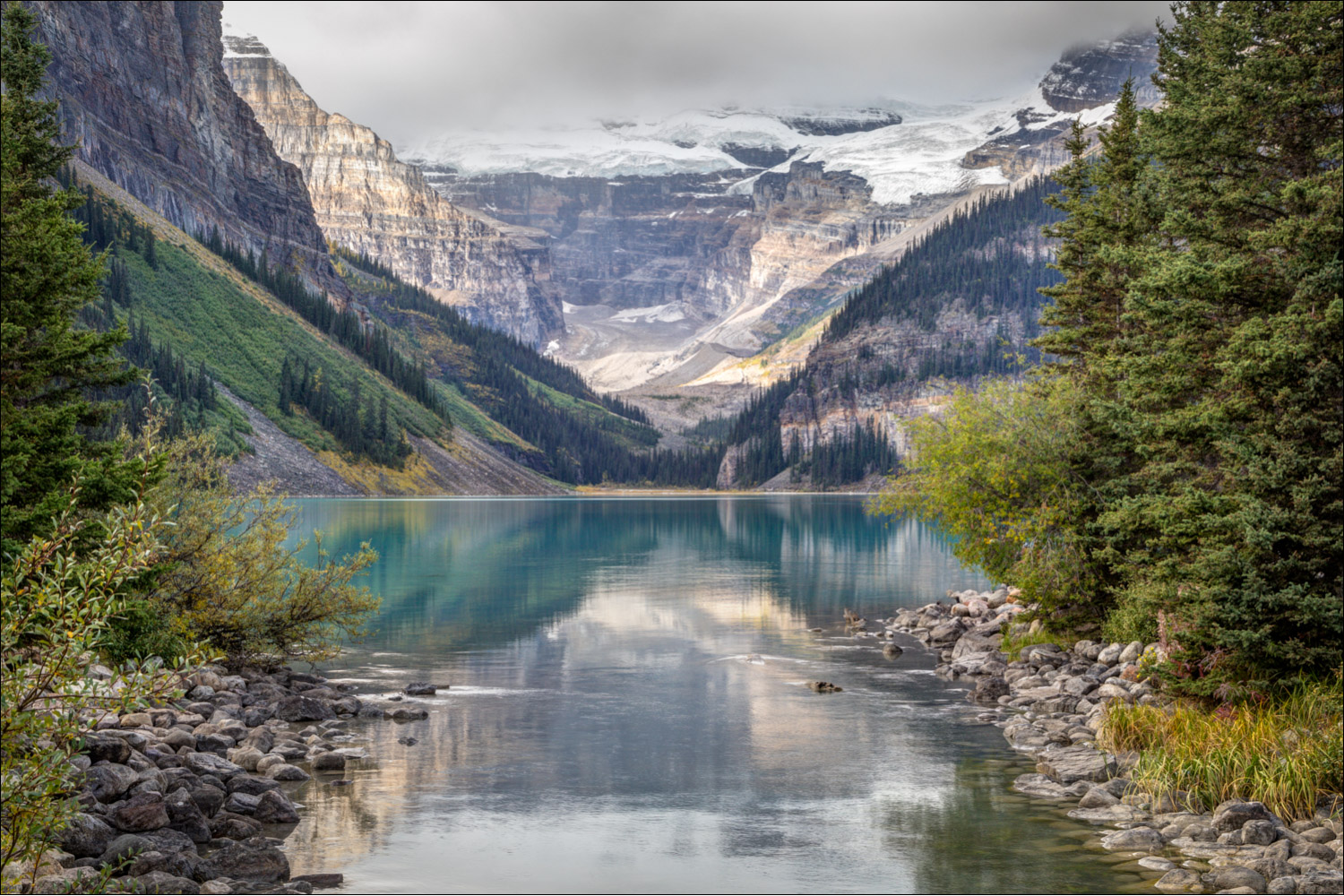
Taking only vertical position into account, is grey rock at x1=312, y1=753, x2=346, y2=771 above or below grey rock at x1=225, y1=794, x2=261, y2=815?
below

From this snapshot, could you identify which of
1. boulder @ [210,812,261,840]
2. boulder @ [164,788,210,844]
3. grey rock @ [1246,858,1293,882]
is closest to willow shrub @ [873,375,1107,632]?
grey rock @ [1246,858,1293,882]

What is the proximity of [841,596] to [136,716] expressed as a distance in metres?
48.7

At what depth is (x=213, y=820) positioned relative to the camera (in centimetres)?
2175

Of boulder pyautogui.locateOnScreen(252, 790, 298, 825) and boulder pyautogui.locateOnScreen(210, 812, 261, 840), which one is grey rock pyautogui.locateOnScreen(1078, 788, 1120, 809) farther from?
boulder pyautogui.locateOnScreen(210, 812, 261, 840)

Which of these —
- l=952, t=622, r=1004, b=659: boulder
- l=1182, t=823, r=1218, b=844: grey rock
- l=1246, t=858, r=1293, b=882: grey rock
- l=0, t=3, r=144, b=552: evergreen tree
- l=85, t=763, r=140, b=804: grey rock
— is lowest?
l=952, t=622, r=1004, b=659: boulder

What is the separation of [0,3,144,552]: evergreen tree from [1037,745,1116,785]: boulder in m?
22.3

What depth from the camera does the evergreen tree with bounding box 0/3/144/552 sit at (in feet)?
78.6

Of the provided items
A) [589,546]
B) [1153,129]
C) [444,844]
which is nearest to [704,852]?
[444,844]

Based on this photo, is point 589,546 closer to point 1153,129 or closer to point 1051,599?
point 1051,599

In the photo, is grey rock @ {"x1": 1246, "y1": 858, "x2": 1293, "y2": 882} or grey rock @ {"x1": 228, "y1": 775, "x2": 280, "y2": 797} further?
grey rock @ {"x1": 228, "y1": 775, "x2": 280, "y2": 797}

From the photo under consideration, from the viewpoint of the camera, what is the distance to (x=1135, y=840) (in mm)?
22141

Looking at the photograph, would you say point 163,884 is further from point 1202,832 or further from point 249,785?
point 1202,832

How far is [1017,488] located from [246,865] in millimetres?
31126

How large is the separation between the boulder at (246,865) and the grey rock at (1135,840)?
50.8ft
